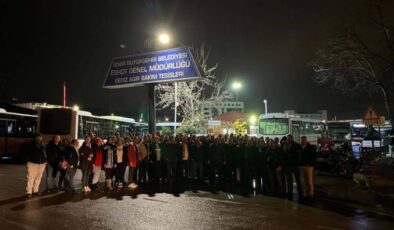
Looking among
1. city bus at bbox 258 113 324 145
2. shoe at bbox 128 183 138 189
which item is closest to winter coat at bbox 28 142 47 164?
shoe at bbox 128 183 138 189

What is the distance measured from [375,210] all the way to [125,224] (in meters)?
7.12

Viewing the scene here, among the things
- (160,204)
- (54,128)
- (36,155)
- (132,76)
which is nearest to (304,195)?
(160,204)

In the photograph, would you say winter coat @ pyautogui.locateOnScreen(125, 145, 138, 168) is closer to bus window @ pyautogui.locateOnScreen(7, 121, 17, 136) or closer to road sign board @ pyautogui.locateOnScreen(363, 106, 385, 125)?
road sign board @ pyautogui.locateOnScreen(363, 106, 385, 125)

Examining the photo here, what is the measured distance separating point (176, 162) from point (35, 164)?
560 centimetres

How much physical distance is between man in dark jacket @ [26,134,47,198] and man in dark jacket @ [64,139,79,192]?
88cm

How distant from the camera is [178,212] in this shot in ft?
33.1

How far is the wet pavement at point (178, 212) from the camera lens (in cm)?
882

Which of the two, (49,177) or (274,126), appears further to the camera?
(274,126)

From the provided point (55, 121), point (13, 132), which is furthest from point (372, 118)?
point (13, 132)

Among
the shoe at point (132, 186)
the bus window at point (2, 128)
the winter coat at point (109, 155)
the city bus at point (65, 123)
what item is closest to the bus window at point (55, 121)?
the city bus at point (65, 123)

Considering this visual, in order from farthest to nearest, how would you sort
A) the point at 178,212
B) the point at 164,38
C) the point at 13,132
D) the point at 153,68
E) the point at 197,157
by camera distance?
the point at 13,132, the point at 153,68, the point at 164,38, the point at 197,157, the point at 178,212

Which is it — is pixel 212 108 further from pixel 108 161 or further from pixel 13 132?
pixel 108 161

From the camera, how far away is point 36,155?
1252 centimetres

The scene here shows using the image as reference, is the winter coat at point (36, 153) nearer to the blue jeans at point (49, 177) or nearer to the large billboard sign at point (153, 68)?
the blue jeans at point (49, 177)
